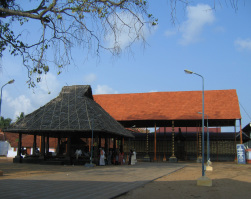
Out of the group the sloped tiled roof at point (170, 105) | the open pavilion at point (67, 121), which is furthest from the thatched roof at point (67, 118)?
Answer: the sloped tiled roof at point (170, 105)

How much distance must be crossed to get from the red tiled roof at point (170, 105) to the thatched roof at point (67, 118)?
8.69 metres

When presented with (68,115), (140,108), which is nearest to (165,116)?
(140,108)

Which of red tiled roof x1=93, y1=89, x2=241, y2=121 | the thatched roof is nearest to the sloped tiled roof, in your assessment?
red tiled roof x1=93, y1=89, x2=241, y2=121

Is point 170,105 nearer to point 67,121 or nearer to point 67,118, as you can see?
point 67,118

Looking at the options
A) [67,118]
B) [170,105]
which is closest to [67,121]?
[67,118]

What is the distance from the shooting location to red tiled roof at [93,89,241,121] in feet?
107

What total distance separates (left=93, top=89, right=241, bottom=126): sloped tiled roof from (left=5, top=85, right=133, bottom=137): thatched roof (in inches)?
339

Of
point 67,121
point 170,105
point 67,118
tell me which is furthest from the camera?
point 170,105

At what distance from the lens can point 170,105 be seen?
35594 millimetres

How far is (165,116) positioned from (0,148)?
Answer: 114 feet

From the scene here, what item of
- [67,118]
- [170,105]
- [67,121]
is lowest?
[67,121]

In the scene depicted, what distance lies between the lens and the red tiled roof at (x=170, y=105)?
32.6 meters

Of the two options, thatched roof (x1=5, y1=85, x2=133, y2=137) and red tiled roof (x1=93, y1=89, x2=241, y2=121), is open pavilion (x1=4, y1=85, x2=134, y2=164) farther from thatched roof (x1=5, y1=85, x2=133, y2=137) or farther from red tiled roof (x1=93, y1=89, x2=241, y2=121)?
red tiled roof (x1=93, y1=89, x2=241, y2=121)

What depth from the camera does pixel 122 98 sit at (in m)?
39.6
